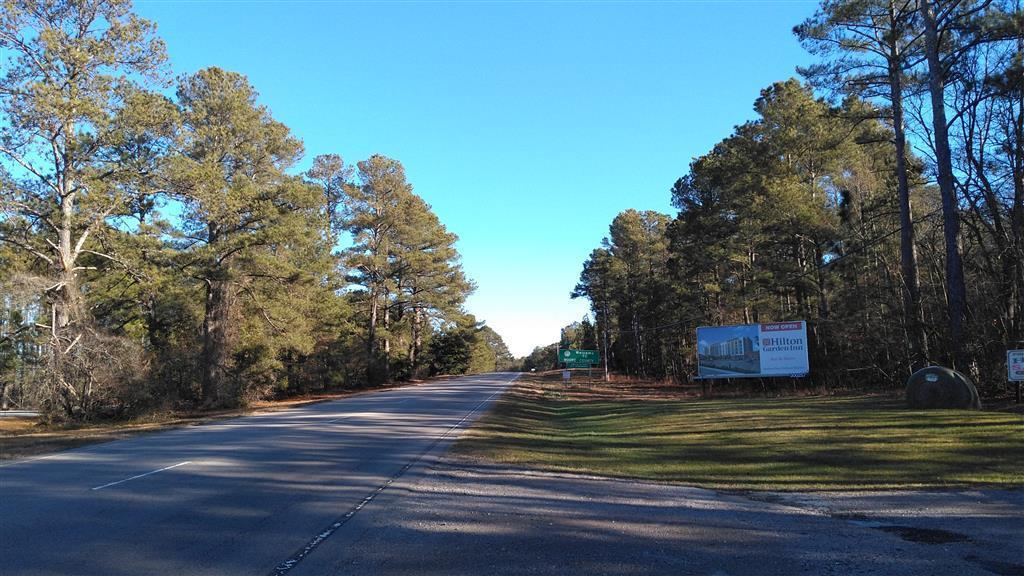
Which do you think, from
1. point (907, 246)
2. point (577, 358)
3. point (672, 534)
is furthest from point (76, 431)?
point (577, 358)

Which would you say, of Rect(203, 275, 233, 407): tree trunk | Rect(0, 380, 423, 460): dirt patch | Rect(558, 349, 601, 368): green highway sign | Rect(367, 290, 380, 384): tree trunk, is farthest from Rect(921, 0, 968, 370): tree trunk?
Rect(367, 290, 380, 384): tree trunk

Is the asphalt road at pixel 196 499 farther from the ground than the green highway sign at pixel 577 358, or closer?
closer

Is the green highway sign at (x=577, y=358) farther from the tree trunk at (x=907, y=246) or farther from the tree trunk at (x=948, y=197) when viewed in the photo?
the tree trunk at (x=948, y=197)

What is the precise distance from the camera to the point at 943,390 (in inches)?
637

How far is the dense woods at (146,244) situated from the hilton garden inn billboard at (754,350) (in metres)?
21.4

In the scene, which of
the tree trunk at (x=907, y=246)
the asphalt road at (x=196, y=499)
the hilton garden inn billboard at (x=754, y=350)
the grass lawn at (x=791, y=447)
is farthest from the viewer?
the hilton garden inn billboard at (x=754, y=350)

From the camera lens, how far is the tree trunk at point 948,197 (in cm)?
1898

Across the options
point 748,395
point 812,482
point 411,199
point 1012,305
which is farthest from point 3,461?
point 411,199

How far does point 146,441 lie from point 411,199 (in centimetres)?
4229

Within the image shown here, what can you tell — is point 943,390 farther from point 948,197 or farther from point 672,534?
point 672,534

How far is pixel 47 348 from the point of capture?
921 inches

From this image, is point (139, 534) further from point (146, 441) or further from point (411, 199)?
point (411, 199)

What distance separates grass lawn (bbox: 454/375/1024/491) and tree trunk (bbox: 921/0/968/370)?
9.07 ft

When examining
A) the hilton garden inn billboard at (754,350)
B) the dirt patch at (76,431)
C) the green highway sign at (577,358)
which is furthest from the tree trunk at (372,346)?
the hilton garden inn billboard at (754,350)
